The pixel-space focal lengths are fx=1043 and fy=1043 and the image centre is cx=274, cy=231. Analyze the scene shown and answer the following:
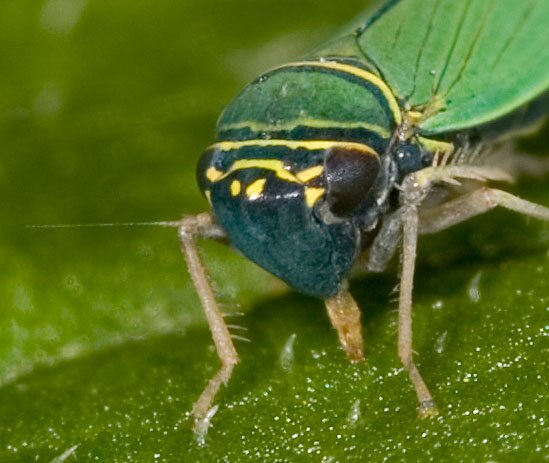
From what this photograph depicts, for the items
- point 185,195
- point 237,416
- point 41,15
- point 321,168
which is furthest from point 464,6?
point 41,15

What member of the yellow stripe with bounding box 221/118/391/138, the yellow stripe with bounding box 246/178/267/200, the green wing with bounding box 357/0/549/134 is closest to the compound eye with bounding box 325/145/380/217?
the yellow stripe with bounding box 221/118/391/138

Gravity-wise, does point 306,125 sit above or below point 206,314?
above

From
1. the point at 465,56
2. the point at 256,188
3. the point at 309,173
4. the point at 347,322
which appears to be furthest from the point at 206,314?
the point at 465,56

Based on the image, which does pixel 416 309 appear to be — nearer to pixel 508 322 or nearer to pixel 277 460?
pixel 508 322

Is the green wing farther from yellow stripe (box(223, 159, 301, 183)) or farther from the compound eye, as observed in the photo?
yellow stripe (box(223, 159, 301, 183))

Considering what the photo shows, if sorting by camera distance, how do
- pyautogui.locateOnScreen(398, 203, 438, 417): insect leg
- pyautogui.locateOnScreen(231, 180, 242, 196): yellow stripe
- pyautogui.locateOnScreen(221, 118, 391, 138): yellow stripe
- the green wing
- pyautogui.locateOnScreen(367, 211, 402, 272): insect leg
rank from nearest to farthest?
pyautogui.locateOnScreen(398, 203, 438, 417): insect leg
pyautogui.locateOnScreen(231, 180, 242, 196): yellow stripe
pyautogui.locateOnScreen(221, 118, 391, 138): yellow stripe
pyautogui.locateOnScreen(367, 211, 402, 272): insect leg
the green wing

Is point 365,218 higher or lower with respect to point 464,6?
lower

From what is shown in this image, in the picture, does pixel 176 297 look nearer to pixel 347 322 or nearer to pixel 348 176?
pixel 347 322
